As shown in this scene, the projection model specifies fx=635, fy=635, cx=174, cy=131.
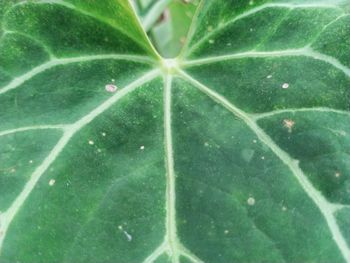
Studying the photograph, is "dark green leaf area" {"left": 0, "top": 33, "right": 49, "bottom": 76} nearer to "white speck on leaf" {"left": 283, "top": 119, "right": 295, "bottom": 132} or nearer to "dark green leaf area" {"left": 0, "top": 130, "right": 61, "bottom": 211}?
"dark green leaf area" {"left": 0, "top": 130, "right": 61, "bottom": 211}

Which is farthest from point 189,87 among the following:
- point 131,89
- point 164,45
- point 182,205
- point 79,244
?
point 164,45

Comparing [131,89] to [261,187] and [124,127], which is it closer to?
[124,127]

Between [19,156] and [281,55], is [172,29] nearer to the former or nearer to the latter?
[281,55]

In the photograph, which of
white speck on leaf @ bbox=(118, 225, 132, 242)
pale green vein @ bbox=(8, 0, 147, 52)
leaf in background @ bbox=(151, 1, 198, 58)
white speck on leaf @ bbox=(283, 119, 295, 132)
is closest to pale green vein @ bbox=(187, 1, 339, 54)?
pale green vein @ bbox=(8, 0, 147, 52)

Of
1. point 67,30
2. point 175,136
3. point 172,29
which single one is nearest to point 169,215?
point 175,136

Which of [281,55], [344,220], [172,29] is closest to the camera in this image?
[344,220]

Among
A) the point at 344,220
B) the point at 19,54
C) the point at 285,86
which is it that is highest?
the point at 19,54

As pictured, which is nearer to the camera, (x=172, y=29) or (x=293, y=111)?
(x=293, y=111)
